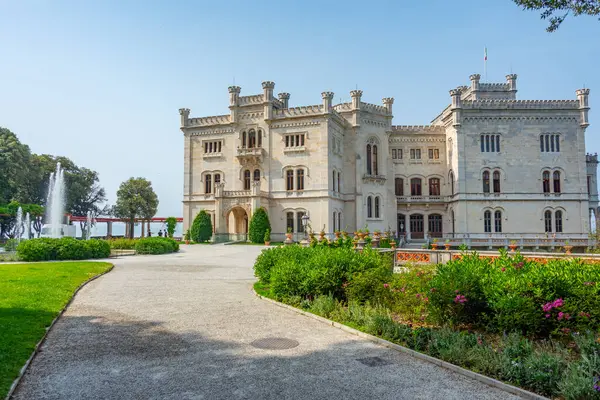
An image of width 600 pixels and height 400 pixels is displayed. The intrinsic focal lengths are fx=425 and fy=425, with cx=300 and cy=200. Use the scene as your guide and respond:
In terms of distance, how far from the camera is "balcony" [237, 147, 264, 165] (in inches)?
1704

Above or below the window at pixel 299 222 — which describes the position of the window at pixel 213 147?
above

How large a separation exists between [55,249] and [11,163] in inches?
1352

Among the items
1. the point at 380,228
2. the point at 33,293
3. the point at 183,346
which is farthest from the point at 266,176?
the point at 183,346

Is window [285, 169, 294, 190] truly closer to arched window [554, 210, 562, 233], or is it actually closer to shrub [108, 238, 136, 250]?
shrub [108, 238, 136, 250]

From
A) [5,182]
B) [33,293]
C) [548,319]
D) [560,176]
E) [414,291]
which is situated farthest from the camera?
[5,182]

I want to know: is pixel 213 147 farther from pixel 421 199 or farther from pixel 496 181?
pixel 496 181

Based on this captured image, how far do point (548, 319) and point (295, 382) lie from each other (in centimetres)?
473

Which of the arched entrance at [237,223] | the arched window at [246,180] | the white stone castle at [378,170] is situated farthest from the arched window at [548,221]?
the arched window at [246,180]

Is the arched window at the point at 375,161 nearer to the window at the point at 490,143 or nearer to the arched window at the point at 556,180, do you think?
the window at the point at 490,143

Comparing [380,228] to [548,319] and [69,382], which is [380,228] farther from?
[69,382]

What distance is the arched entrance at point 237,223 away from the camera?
43581 millimetres

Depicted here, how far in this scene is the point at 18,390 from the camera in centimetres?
586

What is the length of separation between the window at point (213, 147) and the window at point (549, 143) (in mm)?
32956

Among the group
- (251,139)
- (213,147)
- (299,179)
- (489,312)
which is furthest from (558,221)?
(489,312)
